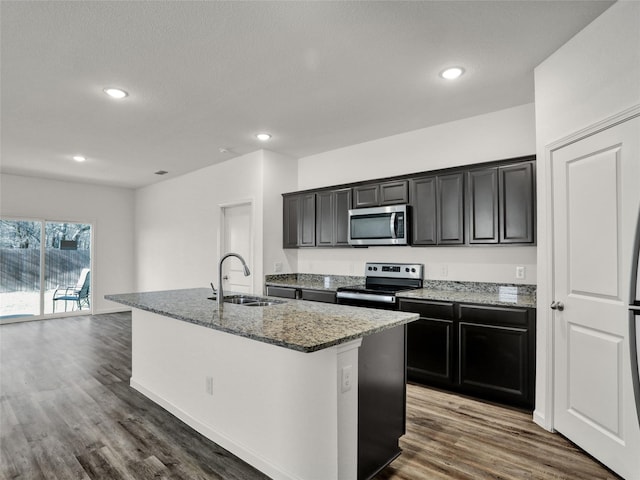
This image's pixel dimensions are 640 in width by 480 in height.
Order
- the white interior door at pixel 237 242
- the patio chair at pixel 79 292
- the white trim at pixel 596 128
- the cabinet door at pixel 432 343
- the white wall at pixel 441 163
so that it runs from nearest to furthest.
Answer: the white trim at pixel 596 128
the cabinet door at pixel 432 343
the white wall at pixel 441 163
the white interior door at pixel 237 242
the patio chair at pixel 79 292

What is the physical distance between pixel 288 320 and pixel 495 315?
184 centimetres

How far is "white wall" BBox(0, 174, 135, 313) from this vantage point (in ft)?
21.8

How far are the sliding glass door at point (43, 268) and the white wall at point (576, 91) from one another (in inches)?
311

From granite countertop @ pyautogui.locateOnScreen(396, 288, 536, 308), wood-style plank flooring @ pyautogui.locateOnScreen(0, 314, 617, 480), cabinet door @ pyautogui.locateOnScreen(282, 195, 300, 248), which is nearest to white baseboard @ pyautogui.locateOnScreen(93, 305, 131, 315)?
wood-style plank flooring @ pyautogui.locateOnScreen(0, 314, 617, 480)

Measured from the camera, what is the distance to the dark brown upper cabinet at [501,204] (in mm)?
3141

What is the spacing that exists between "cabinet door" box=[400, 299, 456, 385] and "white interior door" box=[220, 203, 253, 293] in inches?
99.3

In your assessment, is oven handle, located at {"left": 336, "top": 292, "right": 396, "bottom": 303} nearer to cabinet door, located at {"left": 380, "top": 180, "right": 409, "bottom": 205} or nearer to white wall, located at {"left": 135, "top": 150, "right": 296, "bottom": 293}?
cabinet door, located at {"left": 380, "top": 180, "right": 409, "bottom": 205}

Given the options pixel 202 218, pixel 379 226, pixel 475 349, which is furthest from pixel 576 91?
pixel 202 218

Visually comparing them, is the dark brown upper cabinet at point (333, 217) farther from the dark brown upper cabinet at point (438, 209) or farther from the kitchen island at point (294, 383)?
the kitchen island at point (294, 383)

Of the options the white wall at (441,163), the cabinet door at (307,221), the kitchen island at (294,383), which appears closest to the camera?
the kitchen island at (294,383)

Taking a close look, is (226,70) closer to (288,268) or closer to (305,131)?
(305,131)

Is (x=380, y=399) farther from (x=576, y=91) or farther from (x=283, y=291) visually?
(x=283, y=291)

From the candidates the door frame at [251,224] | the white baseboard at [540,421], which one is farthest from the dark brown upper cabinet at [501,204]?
the door frame at [251,224]

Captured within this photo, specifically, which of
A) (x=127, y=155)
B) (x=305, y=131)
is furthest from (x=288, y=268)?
(x=127, y=155)
